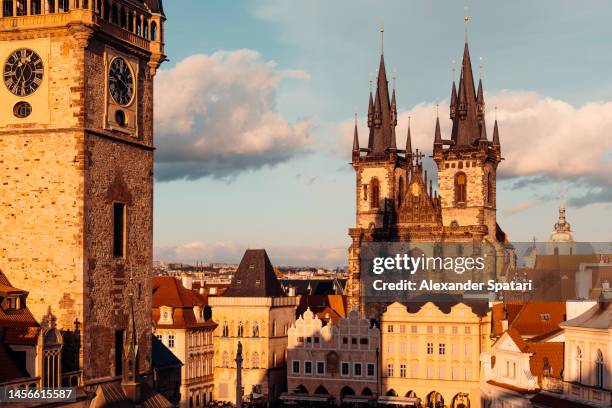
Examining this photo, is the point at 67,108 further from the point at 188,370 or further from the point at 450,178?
the point at 450,178

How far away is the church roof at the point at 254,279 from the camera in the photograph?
94875 millimetres

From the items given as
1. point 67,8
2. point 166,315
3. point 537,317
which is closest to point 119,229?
point 67,8

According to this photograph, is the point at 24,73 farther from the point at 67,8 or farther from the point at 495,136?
the point at 495,136

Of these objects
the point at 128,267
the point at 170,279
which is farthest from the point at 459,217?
the point at 128,267

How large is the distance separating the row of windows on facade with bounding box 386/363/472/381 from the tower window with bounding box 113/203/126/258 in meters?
50.9

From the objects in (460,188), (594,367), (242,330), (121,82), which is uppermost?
(121,82)

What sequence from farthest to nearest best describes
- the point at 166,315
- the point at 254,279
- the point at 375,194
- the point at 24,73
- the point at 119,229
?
the point at 375,194 < the point at 254,279 < the point at 166,315 < the point at 119,229 < the point at 24,73

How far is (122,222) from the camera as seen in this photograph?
44.1 m

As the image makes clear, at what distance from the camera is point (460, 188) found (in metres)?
115

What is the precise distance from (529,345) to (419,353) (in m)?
38.0

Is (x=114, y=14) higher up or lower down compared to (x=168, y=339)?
higher up

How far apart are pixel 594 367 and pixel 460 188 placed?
7242 centimetres

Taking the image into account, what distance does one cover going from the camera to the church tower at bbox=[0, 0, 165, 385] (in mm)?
40750
